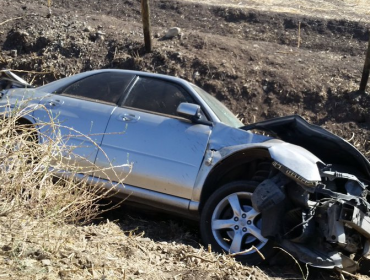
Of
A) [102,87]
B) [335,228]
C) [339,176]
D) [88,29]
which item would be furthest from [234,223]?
[88,29]

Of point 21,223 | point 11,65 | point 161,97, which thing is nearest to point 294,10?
point 11,65

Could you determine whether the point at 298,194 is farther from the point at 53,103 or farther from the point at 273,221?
the point at 53,103

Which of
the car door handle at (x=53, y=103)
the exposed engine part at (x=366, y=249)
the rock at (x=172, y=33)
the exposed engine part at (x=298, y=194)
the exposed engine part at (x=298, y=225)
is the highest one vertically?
the car door handle at (x=53, y=103)

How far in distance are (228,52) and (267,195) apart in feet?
25.4

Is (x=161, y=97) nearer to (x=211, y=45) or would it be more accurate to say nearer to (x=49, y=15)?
(x=211, y=45)

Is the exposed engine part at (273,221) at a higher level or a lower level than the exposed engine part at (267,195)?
lower

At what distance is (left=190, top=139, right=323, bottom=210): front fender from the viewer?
18.9 feet

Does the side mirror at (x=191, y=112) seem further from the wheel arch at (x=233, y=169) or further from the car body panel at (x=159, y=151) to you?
the wheel arch at (x=233, y=169)

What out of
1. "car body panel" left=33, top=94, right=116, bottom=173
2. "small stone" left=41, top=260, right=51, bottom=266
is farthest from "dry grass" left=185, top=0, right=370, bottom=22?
"small stone" left=41, top=260, right=51, bottom=266

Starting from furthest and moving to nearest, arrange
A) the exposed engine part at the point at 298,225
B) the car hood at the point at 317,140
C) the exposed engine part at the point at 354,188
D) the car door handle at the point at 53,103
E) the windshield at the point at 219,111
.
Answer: the car door handle at the point at 53,103, the windshield at the point at 219,111, the car hood at the point at 317,140, the exposed engine part at the point at 354,188, the exposed engine part at the point at 298,225

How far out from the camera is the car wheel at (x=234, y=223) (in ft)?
19.6

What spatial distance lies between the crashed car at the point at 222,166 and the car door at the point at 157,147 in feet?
0.04

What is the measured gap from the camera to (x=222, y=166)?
6.53 metres

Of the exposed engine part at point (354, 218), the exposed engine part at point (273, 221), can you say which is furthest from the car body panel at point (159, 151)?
the exposed engine part at point (354, 218)
